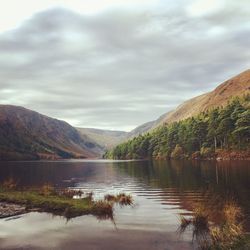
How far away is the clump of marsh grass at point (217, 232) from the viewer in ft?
73.7

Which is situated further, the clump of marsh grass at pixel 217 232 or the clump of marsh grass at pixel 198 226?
the clump of marsh grass at pixel 198 226

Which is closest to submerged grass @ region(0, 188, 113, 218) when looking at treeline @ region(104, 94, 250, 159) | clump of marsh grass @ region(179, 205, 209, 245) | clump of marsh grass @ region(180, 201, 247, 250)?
clump of marsh grass @ region(179, 205, 209, 245)

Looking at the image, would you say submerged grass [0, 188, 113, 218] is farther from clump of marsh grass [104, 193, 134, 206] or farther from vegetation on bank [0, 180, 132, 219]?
clump of marsh grass [104, 193, 134, 206]

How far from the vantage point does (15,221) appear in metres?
33.0

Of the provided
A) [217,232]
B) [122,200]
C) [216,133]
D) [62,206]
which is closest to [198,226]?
[217,232]

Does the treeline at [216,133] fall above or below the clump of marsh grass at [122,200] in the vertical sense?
above

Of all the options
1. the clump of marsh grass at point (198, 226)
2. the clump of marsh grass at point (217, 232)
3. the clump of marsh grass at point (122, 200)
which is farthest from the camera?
the clump of marsh grass at point (122, 200)

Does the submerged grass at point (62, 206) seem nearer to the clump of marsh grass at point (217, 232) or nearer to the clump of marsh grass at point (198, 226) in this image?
the clump of marsh grass at point (198, 226)

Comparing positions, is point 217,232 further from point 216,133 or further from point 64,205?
point 216,133

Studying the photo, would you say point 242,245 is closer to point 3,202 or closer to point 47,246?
point 47,246

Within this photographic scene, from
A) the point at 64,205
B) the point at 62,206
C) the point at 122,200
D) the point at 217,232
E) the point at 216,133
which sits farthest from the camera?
the point at 216,133

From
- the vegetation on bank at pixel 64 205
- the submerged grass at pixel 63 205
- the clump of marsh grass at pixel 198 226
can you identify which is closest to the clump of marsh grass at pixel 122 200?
the vegetation on bank at pixel 64 205

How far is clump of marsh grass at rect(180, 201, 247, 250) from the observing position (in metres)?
22.5

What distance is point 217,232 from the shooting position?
78.9ft
